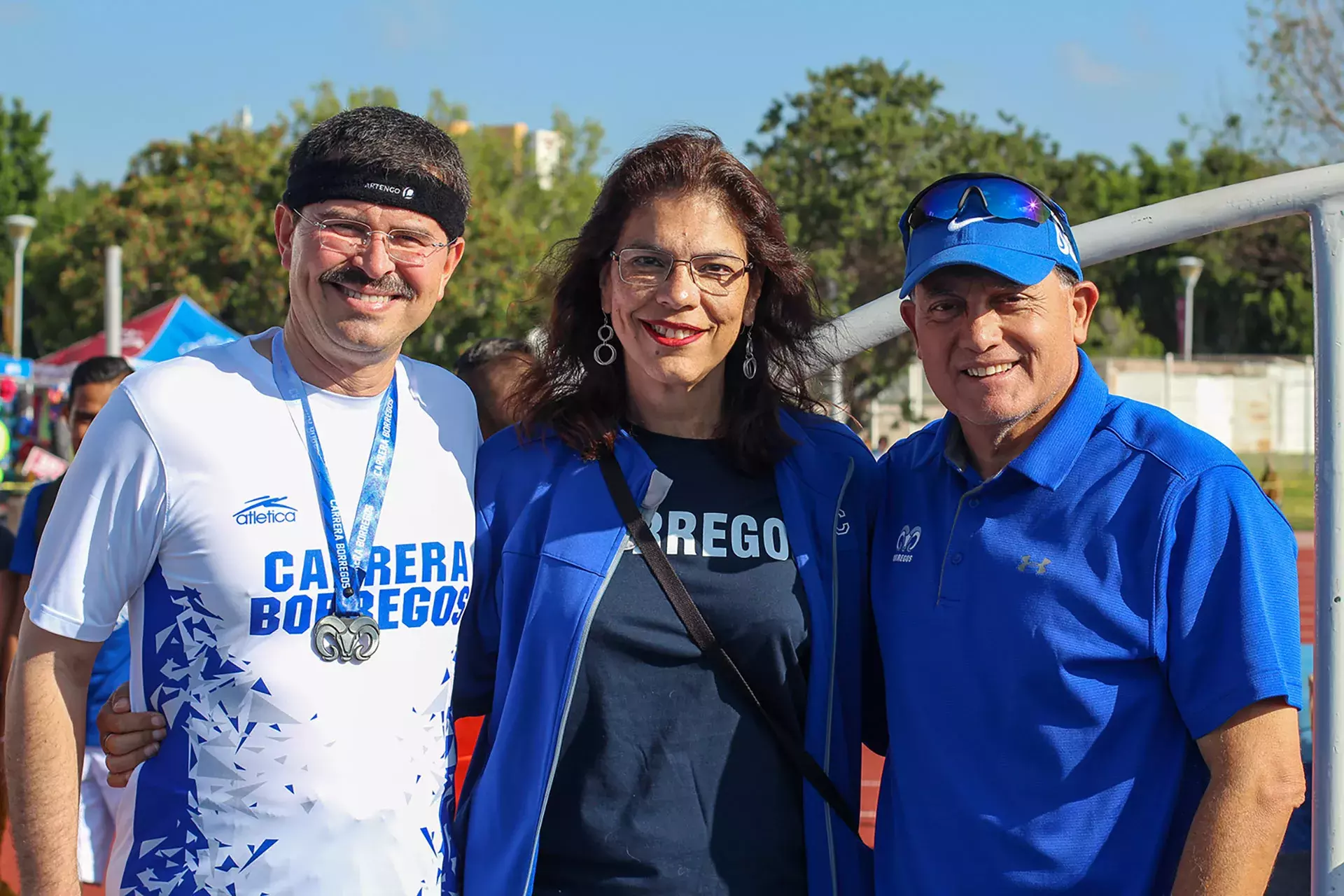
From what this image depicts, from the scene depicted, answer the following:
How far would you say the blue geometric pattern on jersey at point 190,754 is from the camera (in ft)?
7.89

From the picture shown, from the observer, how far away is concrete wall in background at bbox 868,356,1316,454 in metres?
35.1

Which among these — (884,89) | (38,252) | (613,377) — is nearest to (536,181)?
(884,89)

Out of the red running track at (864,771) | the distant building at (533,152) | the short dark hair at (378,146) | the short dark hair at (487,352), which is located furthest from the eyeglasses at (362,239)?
the distant building at (533,152)

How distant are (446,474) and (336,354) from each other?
0.34 meters

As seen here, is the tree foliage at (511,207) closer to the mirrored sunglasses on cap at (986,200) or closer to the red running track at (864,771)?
the red running track at (864,771)

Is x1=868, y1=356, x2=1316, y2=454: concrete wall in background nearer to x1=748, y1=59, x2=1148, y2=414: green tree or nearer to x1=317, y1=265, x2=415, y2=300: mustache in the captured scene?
x1=748, y1=59, x2=1148, y2=414: green tree

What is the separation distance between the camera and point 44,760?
94.4 inches

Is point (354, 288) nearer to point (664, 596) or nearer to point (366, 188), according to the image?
point (366, 188)

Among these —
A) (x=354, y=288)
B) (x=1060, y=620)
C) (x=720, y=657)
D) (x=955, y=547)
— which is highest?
(x=354, y=288)

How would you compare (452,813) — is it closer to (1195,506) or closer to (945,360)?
(945,360)

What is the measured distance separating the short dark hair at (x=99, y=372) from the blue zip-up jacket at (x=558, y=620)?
131 inches

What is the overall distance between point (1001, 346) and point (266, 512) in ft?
4.78

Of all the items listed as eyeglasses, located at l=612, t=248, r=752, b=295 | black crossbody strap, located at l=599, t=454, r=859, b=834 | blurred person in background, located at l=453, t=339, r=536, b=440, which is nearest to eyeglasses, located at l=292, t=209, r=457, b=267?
eyeglasses, located at l=612, t=248, r=752, b=295

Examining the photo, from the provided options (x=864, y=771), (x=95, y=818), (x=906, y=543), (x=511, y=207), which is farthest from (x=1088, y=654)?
(x=511, y=207)
